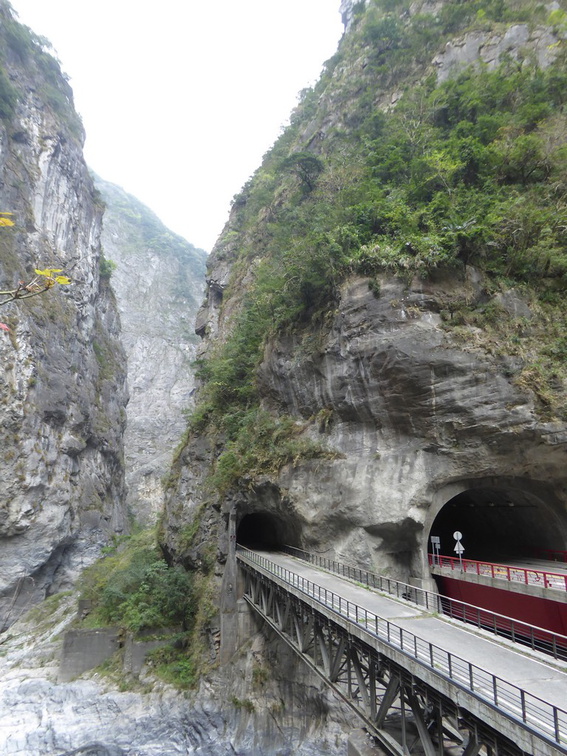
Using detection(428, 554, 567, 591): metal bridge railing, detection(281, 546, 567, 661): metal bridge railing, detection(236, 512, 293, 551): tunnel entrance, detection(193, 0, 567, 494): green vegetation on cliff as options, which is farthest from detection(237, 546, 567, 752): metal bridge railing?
detection(236, 512, 293, 551): tunnel entrance

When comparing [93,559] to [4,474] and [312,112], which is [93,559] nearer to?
[4,474]

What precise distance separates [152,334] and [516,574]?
3229 inches

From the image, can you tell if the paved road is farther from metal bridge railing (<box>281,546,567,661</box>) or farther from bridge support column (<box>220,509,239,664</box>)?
bridge support column (<box>220,509,239,664</box>)

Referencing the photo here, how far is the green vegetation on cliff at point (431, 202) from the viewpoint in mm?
17641

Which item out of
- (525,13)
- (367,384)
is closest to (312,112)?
(525,13)

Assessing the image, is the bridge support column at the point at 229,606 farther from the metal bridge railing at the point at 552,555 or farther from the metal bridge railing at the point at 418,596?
the metal bridge railing at the point at 552,555

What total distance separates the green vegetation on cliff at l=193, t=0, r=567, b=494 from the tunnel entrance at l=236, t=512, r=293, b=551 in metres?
6.75

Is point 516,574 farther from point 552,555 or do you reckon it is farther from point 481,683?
point 481,683

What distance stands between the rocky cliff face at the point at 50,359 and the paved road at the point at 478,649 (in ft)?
94.1

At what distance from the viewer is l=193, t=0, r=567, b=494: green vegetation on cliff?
17.6 metres

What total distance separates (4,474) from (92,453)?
11239mm

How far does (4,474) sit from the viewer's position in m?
32.0

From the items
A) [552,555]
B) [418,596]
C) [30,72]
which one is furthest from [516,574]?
[30,72]

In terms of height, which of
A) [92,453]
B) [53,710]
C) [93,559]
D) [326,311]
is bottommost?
[53,710]
